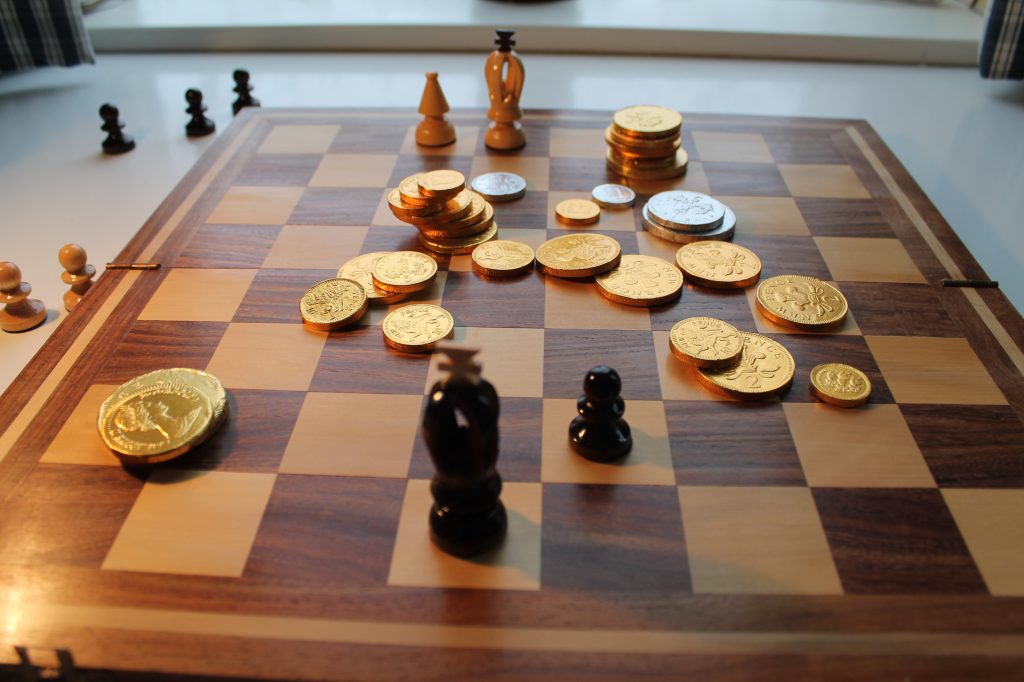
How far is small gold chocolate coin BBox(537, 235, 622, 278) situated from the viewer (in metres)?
1.98

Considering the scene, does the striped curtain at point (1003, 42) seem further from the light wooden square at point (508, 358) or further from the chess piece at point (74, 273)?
the chess piece at point (74, 273)

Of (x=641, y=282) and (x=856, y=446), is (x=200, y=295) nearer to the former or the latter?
(x=641, y=282)

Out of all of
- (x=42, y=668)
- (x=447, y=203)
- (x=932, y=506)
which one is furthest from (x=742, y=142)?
(x=42, y=668)

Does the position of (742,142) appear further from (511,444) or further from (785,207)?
(511,444)

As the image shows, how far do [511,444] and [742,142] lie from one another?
173 centimetres

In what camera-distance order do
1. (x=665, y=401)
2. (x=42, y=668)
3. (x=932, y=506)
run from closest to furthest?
(x=42, y=668), (x=932, y=506), (x=665, y=401)

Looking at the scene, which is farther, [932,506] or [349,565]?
[932,506]

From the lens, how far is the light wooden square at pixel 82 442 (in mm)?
1489

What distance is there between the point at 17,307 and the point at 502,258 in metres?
1.35

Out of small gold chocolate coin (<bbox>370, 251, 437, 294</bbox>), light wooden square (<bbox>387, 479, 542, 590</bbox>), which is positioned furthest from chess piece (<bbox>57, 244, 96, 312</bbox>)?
Result: light wooden square (<bbox>387, 479, 542, 590</bbox>)

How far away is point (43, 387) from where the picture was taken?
166cm

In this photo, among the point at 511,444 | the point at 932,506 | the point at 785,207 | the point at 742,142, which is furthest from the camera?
the point at 742,142

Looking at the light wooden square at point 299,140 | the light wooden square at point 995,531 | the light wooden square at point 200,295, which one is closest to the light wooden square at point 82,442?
the light wooden square at point 200,295

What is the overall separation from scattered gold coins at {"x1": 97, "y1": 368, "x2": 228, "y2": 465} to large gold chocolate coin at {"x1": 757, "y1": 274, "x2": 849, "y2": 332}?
1.25 metres
